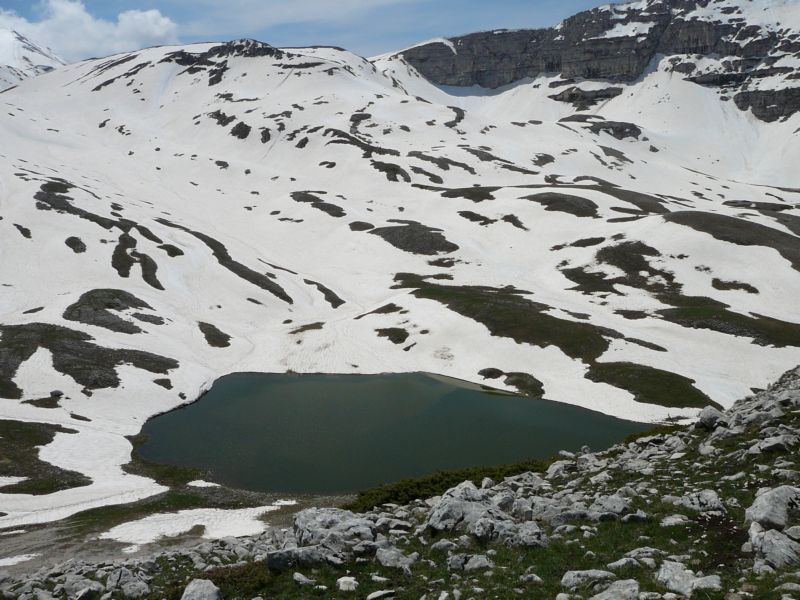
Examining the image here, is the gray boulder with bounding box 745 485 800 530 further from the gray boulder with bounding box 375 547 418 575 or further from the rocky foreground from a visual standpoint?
the gray boulder with bounding box 375 547 418 575

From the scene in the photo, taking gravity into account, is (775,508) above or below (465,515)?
above

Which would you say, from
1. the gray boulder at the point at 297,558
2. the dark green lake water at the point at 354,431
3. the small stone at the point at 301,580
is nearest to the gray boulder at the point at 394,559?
the gray boulder at the point at 297,558

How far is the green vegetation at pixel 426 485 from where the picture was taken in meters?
30.1

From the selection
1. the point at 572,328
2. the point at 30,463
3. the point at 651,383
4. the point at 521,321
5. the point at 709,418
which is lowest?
the point at 30,463

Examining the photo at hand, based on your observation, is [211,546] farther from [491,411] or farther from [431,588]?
[491,411]

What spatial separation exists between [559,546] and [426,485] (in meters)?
15.8

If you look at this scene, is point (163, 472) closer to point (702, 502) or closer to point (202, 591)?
point (202, 591)

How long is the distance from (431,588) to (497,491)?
9624mm

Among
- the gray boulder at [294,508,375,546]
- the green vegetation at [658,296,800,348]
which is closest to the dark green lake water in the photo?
the gray boulder at [294,508,375,546]

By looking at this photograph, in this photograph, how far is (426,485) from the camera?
31.9 metres

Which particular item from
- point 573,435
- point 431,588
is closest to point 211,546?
point 431,588

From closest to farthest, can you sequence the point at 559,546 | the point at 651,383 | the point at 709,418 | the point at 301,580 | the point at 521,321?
the point at 301,580 → the point at 559,546 → the point at 709,418 → the point at 651,383 → the point at 521,321

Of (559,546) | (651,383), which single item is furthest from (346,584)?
(651,383)

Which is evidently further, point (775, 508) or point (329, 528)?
point (329, 528)
